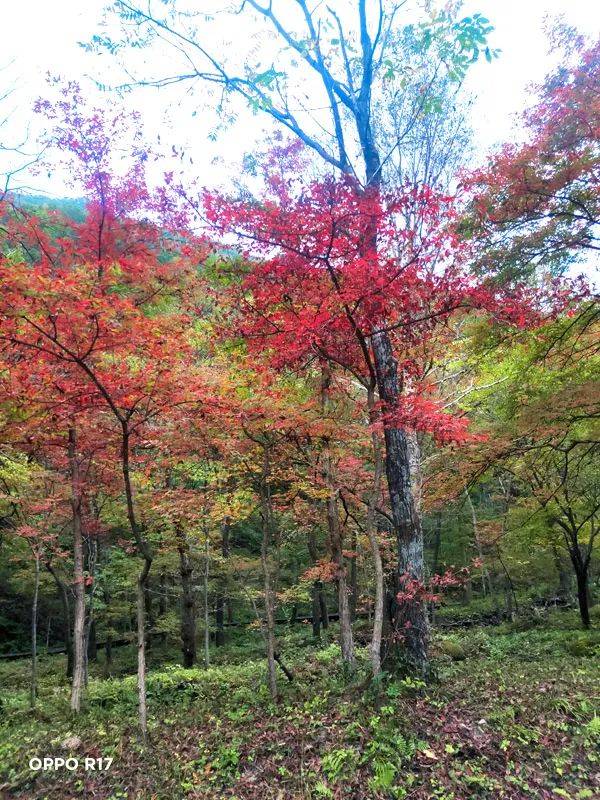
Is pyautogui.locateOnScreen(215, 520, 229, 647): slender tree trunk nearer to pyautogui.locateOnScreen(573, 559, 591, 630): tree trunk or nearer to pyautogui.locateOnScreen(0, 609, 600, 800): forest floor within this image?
pyautogui.locateOnScreen(0, 609, 600, 800): forest floor

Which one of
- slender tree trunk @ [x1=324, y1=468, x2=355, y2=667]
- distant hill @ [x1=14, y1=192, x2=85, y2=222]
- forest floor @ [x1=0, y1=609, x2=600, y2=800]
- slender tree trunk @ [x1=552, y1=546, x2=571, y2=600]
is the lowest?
slender tree trunk @ [x1=552, y1=546, x2=571, y2=600]

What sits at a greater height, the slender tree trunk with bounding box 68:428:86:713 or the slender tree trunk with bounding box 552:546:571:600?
the slender tree trunk with bounding box 68:428:86:713

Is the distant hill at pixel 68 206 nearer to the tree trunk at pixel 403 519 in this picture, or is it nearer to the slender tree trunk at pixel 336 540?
the slender tree trunk at pixel 336 540

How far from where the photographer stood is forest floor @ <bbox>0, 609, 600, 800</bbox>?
414cm

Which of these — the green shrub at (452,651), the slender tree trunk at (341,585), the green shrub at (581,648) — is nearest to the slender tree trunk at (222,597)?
the green shrub at (452,651)

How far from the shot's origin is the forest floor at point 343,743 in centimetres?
414

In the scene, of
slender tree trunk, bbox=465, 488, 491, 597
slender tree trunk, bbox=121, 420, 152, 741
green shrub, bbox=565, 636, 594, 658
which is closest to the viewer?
slender tree trunk, bbox=121, 420, 152, 741

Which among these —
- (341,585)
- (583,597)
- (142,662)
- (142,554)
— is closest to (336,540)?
(341,585)

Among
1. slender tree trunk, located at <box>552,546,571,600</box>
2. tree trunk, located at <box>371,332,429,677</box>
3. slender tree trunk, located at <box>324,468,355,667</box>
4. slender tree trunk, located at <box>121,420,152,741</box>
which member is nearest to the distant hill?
slender tree trunk, located at <box>121,420,152,741</box>

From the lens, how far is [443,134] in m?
9.70

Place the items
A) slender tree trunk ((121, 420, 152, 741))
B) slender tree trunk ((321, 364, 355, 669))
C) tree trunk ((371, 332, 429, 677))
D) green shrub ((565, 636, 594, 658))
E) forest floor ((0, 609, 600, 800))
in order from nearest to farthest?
forest floor ((0, 609, 600, 800)) → slender tree trunk ((121, 420, 152, 741)) → tree trunk ((371, 332, 429, 677)) → slender tree trunk ((321, 364, 355, 669)) → green shrub ((565, 636, 594, 658))

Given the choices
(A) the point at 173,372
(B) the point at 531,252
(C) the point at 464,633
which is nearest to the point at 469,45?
(B) the point at 531,252

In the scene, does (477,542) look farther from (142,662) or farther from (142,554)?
(142,554)

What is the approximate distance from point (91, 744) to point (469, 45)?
9016mm
